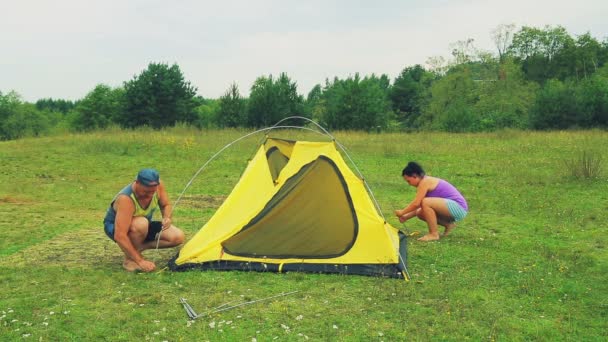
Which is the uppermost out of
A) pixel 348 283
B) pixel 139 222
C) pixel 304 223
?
pixel 139 222

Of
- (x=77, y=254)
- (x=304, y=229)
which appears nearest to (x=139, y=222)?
(x=77, y=254)

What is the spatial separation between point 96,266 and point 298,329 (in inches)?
121

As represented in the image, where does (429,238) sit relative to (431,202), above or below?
below

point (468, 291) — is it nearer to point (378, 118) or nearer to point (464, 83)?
point (378, 118)

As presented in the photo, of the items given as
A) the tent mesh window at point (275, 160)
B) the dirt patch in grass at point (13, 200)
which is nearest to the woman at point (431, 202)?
the tent mesh window at point (275, 160)

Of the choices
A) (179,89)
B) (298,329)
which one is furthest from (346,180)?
(179,89)

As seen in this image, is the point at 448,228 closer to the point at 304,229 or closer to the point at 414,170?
the point at 414,170

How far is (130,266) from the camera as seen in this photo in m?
6.16

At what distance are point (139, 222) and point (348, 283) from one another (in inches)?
96.2

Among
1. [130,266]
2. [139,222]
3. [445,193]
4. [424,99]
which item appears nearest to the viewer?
[139,222]

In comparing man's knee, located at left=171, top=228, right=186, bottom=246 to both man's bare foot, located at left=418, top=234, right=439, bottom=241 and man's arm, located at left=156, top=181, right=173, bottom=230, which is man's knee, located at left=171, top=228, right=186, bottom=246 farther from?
man's bare foot, located at left=418, top=234, right=439, bottom=241

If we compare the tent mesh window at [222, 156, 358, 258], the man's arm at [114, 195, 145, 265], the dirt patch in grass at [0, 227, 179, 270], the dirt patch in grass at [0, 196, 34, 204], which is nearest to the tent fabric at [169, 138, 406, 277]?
the tent mesh window at [222, 156, 358, 258]

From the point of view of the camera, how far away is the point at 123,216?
19.3 ft

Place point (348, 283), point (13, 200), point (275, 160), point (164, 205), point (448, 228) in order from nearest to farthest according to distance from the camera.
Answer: point (348, 283) < point (164, 205) < point (275, 160) < point (448, 228) < point (13, 200)
